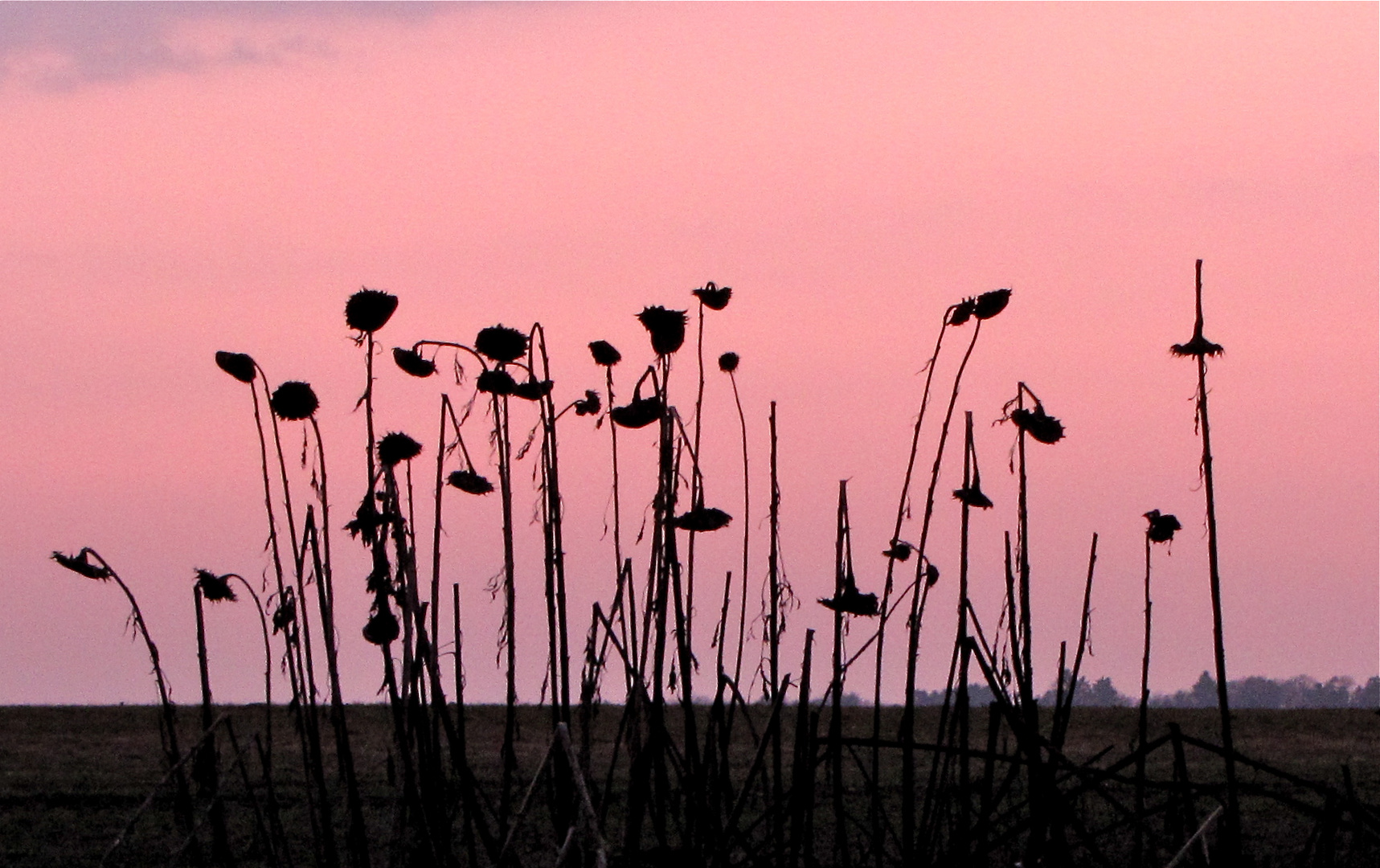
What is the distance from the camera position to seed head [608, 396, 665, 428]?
279 cm

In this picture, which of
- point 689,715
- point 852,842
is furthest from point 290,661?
point 852,842

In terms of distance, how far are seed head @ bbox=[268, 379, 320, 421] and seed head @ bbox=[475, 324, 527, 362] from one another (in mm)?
296

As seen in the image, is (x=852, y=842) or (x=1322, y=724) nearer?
(x=852, y=842)

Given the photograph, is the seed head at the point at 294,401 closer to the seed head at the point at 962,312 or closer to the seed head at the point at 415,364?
the seed head at the point at 415,364

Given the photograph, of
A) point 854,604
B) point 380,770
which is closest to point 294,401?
point 854,604

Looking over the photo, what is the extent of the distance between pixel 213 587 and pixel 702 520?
3.11ft

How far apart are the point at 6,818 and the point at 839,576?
419cm

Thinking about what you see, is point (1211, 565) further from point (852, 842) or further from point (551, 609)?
point (852, 842)

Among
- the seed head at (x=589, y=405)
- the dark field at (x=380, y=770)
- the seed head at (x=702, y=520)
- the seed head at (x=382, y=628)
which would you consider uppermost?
the seed head at (x=589, y=405)

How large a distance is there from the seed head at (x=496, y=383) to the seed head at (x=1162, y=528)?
4.82 feet

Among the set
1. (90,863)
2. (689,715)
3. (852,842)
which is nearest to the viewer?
(689,715)

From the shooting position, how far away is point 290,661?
112 inches

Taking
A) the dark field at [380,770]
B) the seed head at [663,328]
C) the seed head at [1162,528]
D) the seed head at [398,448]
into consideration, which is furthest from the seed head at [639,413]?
the seed head at [1162,528]

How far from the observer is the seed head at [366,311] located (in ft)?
8.43
